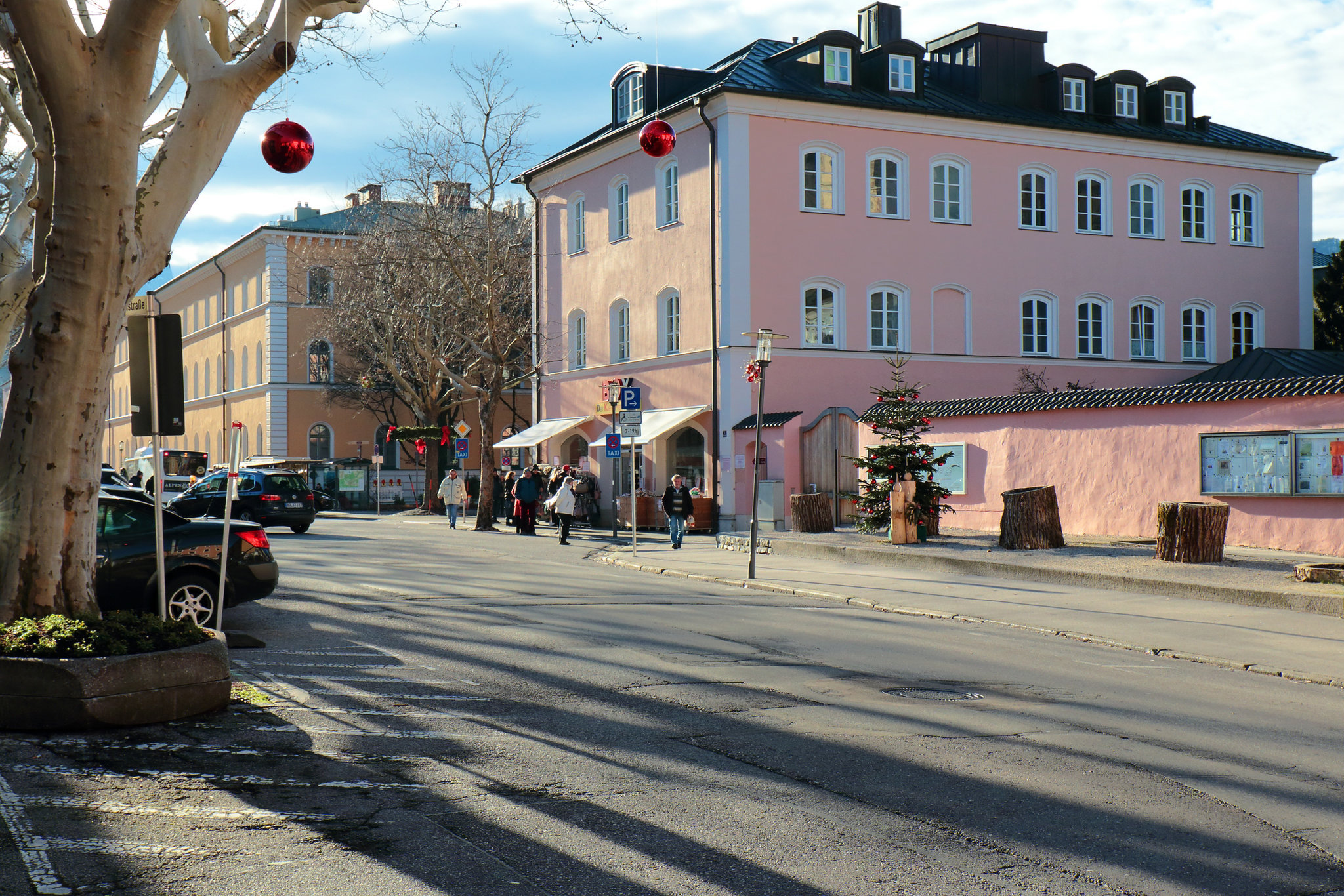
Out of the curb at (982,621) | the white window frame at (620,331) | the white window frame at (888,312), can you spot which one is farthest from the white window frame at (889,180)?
the curb at (982,621)

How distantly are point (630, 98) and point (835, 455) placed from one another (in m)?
13.3

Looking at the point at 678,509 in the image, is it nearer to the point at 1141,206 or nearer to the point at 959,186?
the point at 959,186

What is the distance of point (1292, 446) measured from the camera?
18.7 meters

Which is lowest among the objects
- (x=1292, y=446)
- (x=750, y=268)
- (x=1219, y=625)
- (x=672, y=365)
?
(x=1219, y=625)

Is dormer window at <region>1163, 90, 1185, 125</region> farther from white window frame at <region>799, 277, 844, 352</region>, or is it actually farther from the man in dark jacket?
the man in dark jacket

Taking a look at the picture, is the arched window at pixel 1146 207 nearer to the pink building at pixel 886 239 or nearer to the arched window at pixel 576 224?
the pink building at pixel 886 239

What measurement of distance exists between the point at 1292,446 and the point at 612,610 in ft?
36.7

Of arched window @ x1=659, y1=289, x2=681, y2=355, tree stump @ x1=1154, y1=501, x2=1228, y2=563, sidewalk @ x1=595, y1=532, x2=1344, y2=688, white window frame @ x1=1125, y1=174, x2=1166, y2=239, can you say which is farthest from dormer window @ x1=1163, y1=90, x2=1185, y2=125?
tree stump @ x1=1154, y1=501, x2=1228, y2=563

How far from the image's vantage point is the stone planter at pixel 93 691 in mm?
7090

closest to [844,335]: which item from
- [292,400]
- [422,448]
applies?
[422,448]

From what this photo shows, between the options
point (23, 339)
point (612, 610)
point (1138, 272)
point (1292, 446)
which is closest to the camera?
point (23, 339)

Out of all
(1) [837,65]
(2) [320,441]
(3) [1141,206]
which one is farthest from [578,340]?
(2) [320,441]

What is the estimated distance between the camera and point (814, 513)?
2570 centimetres

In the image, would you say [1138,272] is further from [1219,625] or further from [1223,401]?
[1219,625]
